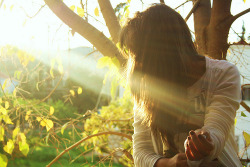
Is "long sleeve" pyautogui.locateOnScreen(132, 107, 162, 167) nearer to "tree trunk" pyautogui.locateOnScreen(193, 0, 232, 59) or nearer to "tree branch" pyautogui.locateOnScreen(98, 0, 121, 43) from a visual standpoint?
"tree branch" pyautogui.locateOnScreen(98, 0, 121, 43)

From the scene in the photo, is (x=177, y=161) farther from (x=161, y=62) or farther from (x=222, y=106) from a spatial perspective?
(x=161, y=62)

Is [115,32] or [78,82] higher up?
[115,32]

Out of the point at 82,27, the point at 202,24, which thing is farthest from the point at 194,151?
the point at 202,24

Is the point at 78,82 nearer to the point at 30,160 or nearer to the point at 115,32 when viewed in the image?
the point at 30,160

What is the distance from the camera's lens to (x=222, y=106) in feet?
2.85

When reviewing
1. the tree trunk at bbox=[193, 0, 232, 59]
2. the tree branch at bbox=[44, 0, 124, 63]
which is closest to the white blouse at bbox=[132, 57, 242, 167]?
the tree branch at bbox=[44, 0, 124, 63]

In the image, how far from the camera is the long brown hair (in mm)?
930

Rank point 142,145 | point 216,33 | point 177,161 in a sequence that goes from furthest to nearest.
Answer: point 216,33
point 142,145
point 177,161

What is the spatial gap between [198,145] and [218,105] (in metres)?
0.21

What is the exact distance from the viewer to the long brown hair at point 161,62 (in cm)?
93

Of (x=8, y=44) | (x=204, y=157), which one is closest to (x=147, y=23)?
(x=204, y=157)

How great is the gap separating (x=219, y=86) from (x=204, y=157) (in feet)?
0.86

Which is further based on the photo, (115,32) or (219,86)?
(115,32)

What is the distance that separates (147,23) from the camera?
941 mm
